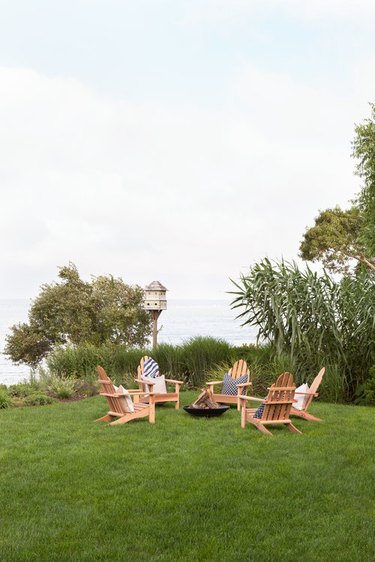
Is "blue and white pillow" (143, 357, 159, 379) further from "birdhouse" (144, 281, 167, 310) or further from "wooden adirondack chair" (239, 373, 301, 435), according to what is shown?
"birdhouse" (144, 281, 167, 310)

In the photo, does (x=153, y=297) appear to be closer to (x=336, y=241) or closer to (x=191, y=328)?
(x=336, y=241)

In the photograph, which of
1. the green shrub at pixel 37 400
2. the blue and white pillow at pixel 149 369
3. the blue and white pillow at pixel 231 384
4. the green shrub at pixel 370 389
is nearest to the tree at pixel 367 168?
the green shrub at pixel 370 389

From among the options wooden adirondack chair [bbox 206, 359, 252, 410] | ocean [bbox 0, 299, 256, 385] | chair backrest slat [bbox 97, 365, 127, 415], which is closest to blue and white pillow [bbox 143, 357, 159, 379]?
wooden adirondack chair [bbox 206, 359, 252, 410]

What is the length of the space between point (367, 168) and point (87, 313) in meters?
11.9

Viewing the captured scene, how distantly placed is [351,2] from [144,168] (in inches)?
592

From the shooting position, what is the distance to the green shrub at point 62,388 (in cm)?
1338

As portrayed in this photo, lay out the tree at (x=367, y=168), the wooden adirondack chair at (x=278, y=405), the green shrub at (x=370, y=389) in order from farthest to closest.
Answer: the tree at (x=367, y=168) → the green shrub at (x=370, y=389) → the wooden adirondack chair at (x=278, y=405)

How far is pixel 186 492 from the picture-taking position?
5.98 m

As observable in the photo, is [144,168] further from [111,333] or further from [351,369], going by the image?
[351,369]

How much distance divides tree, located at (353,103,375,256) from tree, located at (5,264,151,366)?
9.77 meters

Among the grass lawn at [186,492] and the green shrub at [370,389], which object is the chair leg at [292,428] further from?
the green shrub at [370,389]

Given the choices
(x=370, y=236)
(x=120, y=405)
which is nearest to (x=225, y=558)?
(x=120, y=405)

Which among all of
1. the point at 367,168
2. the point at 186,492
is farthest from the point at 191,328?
the point at 186,492

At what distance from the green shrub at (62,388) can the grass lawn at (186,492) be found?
3714 millimetres
